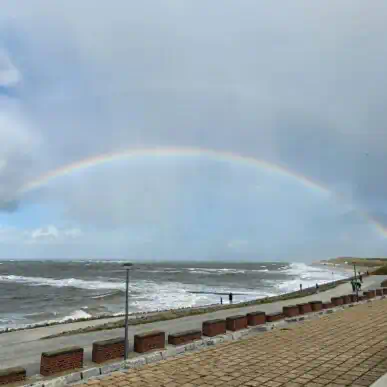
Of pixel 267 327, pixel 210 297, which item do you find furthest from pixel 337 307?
pixel 210 297

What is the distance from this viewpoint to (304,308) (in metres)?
16.9

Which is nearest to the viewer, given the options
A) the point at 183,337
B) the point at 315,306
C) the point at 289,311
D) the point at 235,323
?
the point at 183,337

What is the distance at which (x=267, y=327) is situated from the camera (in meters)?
13.8

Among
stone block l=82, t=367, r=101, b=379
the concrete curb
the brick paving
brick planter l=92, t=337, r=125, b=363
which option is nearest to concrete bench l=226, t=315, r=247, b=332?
the concrete curb

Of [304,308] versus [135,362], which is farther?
[304,308]

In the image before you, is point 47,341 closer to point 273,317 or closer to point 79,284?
point 273,317

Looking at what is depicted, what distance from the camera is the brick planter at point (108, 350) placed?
374 inches

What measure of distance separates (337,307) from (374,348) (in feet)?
30.9

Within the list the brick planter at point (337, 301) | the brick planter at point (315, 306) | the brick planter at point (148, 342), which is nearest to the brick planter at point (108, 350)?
the brick planter at point (148, 342)

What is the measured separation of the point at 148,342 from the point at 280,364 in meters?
3.53

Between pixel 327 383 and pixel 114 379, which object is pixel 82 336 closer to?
pixel 114 379

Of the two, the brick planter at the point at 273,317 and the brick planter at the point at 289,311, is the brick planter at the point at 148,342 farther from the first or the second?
the brick planter at the point at 289,311

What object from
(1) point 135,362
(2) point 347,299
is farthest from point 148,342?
(2) point 347,299

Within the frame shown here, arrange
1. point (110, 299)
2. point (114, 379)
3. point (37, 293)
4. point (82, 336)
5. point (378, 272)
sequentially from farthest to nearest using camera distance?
point (378, 272) → point (37, 293) → point (110, 299) → point (82, 336) → point (114, 379)
